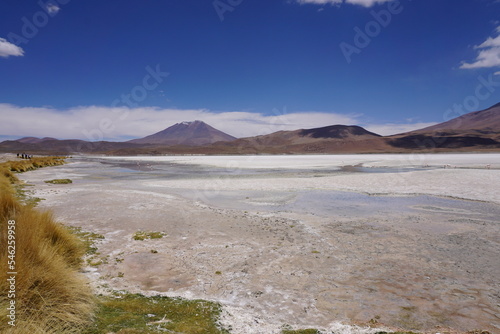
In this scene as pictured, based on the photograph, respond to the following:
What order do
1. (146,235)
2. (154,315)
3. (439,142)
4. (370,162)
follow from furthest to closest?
(439,142) < (370,162) < (146,235) < (154,315)

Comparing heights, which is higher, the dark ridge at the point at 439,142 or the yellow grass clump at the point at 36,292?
the dark ridge at the point at 439,142

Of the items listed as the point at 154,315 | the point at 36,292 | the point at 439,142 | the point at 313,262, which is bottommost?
the point at 313,262

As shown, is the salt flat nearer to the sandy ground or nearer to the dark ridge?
the sandy ground

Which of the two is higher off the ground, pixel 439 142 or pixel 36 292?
pixel 439 142

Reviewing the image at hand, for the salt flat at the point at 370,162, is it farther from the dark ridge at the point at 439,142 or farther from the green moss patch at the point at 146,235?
the dark ridge at the point at 439,142

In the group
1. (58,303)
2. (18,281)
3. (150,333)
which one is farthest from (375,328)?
(18,281)

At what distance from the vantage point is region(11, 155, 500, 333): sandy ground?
413 centimetres

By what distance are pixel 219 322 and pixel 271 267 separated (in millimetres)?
2155

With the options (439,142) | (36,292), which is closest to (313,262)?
(36,292)

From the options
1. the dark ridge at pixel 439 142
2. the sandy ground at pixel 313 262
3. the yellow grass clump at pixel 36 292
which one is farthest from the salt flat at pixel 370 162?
the dark ridge at pixel 439 142

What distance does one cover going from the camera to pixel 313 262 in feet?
19.7

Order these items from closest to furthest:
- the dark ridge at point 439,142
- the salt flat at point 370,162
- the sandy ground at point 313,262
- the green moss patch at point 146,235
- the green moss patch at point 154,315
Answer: the green moss patch at point 154,315 → the sandy ground at point 313,262 → the green moss patch at point 146,235 → the salt flat at point 370,162 → the dark ridge at point 439,142

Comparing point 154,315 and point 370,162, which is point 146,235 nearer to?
point 154,315

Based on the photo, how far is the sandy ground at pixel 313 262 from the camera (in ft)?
13.6
